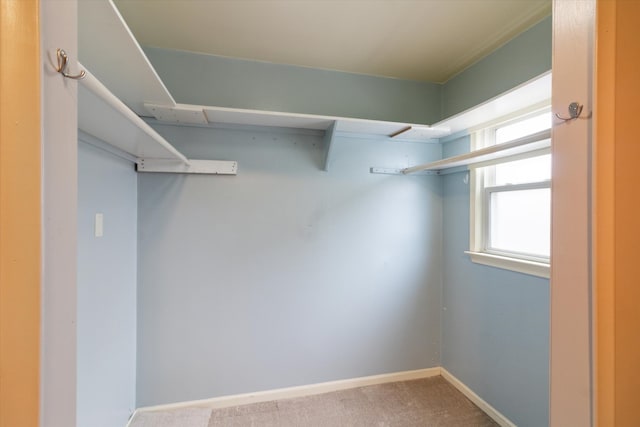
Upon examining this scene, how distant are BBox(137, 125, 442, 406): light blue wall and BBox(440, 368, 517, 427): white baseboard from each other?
0.13 meters

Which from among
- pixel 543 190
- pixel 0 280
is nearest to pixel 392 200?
pixel 543 190

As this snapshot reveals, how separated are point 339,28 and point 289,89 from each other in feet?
1.86

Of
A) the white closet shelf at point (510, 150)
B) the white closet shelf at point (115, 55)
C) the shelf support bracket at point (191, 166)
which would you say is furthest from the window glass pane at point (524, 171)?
the white closet shelf at point (115, 55)

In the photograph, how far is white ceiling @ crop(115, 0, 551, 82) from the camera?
1.39 meters

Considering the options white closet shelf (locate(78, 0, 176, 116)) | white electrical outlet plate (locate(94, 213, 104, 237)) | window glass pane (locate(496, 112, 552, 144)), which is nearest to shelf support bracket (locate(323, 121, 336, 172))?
white closet shelf (locate(78, 0, 176, 116))

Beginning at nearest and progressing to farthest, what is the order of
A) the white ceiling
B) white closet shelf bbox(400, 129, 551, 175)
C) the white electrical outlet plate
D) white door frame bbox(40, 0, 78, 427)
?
1. white door frame bbox(40, 0, 78, 427)
2. white closet shelf bbox(400, 129, 551, 175)
3. the white electrical outlet plate
4. the white ceiling

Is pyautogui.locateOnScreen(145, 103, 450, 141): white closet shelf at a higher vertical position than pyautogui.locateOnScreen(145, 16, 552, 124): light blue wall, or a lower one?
lower

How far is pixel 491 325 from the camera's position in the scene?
69.8 inches

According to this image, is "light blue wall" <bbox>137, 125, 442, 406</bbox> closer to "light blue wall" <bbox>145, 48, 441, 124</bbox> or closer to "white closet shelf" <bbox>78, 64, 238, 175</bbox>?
"white closet shelf" <bbox>78, 64, 238, 175</bbox>

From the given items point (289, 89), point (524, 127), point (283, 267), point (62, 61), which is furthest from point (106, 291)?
point (524, 127)

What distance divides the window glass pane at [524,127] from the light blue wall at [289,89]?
59cm

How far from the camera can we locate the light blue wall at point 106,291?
115 cm

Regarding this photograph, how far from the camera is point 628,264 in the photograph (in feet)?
1.80

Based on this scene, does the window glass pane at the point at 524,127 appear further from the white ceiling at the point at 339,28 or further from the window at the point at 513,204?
the white ceiling at the point at 339,28
